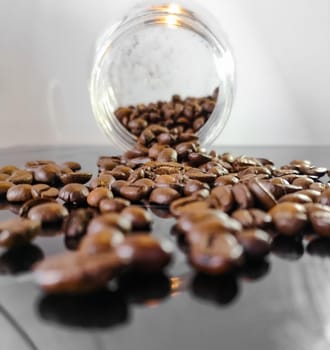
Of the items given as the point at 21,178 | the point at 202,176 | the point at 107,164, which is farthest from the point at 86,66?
the point at 202,176

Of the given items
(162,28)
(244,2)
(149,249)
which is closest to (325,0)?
(244,2)

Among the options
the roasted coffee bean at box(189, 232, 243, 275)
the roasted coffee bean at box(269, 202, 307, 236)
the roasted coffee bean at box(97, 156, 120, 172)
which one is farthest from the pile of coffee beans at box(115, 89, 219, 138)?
the roasted coffee bean at box(189, 232, 243, 275)

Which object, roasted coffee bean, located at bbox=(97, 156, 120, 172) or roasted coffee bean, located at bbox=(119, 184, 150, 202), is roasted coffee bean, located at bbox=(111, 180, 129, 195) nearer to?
roasted coffee bean, located at bbox=(119, 184, 150, 202)

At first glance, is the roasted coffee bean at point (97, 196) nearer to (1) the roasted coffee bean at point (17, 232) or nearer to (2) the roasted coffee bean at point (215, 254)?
(1) the roasted coffee bean at point (17, 232)

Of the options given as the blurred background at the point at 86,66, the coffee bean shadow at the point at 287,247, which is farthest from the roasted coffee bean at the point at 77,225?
the blurred background at the point at 86,66

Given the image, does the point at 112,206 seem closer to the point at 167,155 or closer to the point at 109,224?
the point at 109,224
